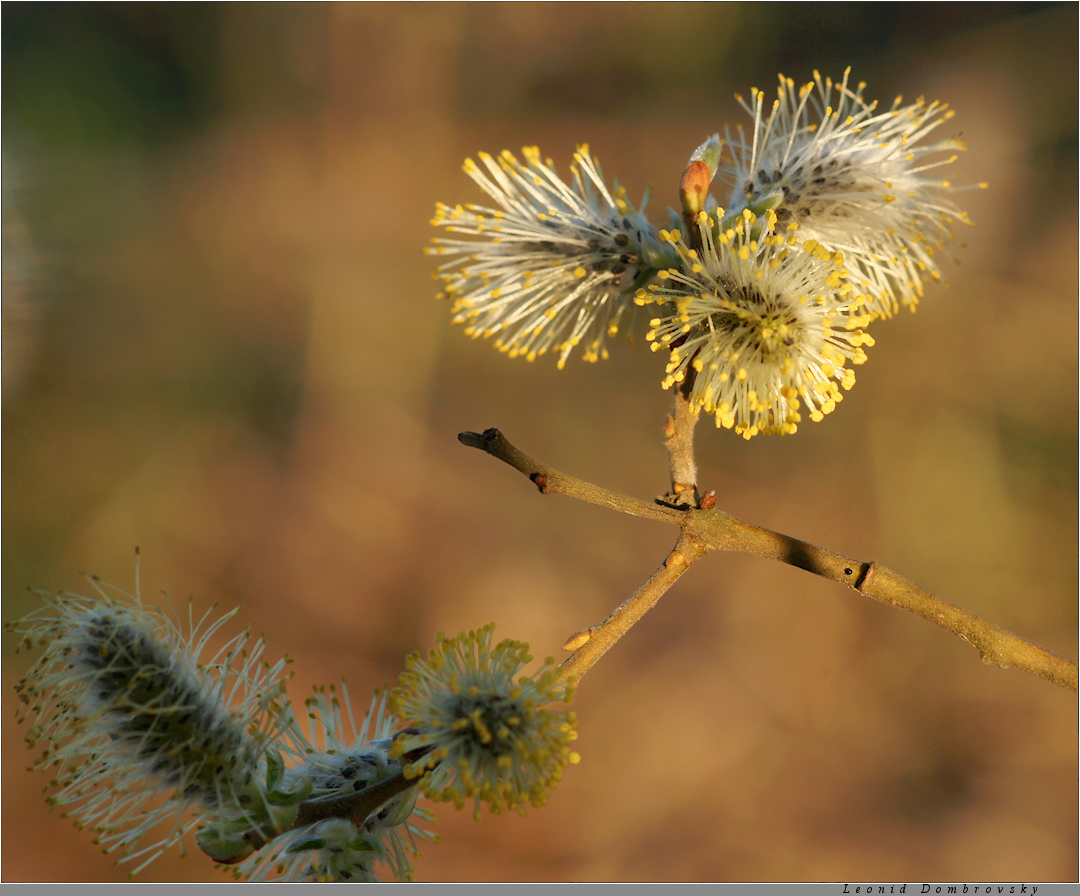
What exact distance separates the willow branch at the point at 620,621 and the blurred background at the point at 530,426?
1.84 meters

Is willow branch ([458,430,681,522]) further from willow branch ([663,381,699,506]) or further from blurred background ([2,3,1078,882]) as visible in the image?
blurred background ([2,3,1078,882])

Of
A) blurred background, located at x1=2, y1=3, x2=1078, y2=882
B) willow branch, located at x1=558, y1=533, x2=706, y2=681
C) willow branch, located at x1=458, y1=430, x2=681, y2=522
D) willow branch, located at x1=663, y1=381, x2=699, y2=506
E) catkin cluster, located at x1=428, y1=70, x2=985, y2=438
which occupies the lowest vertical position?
willow branch, located at x1=558, y1=533, x2=706, y2=681

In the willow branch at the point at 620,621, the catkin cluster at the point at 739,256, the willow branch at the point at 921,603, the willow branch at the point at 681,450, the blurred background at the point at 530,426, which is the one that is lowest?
the willow branch at the point at 620,621

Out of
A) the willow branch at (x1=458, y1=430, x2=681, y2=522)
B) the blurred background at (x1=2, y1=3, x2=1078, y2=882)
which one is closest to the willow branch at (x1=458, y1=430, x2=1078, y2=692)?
the willow branch at (x1=458, y1=430, x2=681, y2=522)

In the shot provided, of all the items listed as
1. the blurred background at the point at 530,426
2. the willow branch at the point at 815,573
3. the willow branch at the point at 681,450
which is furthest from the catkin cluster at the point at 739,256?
the blurred background at the point at 530,426

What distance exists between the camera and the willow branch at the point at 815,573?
2.95 feet

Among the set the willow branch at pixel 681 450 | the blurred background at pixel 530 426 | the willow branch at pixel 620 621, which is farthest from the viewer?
the blurred background at pixel 530 426

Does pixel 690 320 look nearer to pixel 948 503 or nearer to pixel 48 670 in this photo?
pixel 48 670

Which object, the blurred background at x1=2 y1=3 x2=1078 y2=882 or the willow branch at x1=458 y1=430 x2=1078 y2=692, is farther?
the blurred background at x1=2 y1=3 x2=1078 y2=882

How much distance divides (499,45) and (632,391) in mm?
1606

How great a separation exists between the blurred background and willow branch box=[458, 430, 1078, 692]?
183cm

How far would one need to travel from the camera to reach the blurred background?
2.52 m

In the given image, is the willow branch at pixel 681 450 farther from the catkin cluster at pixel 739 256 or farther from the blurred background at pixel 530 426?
the blurred background at pixel 530 426

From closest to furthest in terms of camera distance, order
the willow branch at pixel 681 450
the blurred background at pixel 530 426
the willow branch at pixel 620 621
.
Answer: the willow branch at pixel 620 621
the willow branch at pixel 681 450
the blurred background at pixel 530 426
